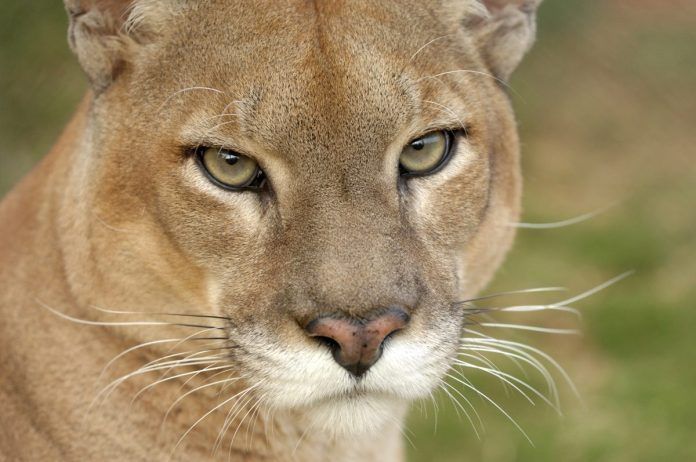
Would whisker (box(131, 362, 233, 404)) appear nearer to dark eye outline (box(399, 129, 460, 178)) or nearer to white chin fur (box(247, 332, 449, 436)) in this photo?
white chin fur (box(247, 332, 449, 436))

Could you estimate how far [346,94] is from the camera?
2.83 metres

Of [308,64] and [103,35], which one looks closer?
[308,64]

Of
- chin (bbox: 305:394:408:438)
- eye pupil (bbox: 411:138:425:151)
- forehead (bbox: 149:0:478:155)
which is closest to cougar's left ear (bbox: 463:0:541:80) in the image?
forehead (bbox: 149:0:478:155)

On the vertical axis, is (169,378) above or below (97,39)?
below

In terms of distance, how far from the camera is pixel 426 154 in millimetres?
3018

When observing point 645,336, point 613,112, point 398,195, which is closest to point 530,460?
point 645,336

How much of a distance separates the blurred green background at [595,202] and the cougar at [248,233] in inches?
92.6

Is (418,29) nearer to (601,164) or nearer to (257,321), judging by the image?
(257,321)

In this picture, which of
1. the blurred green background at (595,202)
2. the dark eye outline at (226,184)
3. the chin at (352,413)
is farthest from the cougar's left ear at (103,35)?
the blurred green background at (595,202)

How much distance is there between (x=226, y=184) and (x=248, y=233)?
146 mm

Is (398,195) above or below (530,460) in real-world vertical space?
above

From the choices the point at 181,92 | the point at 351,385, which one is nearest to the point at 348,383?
the point at 351,385

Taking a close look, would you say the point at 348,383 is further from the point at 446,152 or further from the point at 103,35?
the point at 103,35

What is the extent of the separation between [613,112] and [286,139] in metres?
5.54
